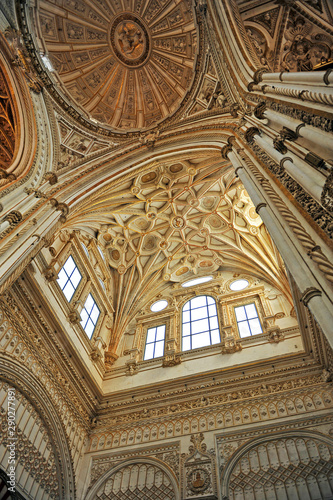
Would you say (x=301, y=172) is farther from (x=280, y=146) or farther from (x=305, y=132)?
(x=280, y=146)

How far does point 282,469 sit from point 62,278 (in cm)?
773

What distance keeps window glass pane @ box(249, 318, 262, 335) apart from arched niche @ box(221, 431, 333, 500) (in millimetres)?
3666

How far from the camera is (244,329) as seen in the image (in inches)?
441

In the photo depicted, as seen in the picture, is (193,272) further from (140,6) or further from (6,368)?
(140,6)

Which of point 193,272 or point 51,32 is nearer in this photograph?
point 51,32

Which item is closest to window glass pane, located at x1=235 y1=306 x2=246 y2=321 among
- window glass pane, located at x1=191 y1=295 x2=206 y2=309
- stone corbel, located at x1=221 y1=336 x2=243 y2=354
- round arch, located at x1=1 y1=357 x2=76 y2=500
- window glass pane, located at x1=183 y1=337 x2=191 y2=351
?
stone corbel, located at x1=221 y1=336 x2=243 y2=354

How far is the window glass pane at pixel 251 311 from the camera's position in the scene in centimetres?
1163

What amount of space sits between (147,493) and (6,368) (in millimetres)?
4298

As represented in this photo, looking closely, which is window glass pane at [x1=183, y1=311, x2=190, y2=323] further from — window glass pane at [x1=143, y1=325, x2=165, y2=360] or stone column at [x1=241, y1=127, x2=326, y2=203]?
stone column at [x1=241, y1=127, x2=326, y2=203]

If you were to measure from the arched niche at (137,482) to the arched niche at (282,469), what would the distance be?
134cm

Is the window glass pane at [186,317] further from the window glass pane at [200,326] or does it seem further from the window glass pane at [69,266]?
the window glass pane at [69,266]

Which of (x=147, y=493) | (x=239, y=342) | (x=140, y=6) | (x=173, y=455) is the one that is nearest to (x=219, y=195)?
(x=239, y=342)

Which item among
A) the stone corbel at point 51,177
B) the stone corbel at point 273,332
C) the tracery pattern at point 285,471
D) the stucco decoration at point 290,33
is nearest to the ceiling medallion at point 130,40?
the stucco decoration at point 290,33

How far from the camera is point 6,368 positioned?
7367 mm
